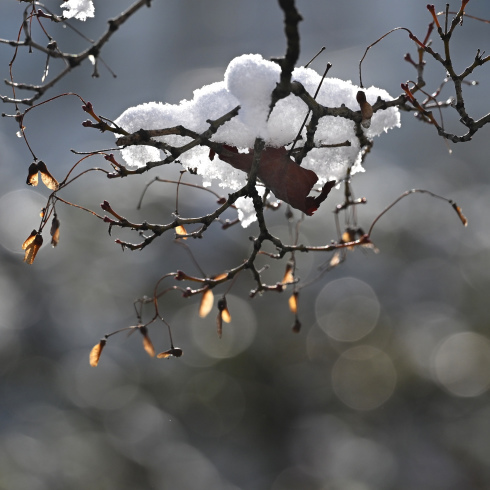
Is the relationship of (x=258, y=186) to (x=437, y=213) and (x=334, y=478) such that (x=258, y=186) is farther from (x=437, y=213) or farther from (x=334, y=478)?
(x=437, y=213)

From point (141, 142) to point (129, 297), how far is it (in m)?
5.85

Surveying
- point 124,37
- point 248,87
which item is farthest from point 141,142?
point 124,37

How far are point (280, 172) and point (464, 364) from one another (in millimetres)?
5933

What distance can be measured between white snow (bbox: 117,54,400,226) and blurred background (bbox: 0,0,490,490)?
4.21 metres

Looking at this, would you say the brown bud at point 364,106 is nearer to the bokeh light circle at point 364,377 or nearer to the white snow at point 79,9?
A: the white snow at point 79,9

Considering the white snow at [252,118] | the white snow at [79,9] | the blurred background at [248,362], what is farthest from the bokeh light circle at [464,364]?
the white snow at [79,9]

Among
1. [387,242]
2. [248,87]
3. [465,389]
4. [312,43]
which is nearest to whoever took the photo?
[248,87]

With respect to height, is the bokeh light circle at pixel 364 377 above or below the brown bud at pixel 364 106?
above

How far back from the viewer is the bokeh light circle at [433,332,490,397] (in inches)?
245

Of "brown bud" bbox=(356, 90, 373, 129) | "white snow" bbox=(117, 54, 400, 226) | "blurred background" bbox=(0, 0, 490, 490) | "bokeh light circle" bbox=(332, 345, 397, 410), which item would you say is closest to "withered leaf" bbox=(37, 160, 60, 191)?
"white snow" bbox=(117, 54, 400, 226)

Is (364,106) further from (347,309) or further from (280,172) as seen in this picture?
(347,309)

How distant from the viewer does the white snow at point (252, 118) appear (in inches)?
44.4

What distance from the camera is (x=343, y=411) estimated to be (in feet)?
20.7

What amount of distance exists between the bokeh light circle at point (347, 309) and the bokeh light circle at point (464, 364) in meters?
0.91
